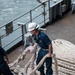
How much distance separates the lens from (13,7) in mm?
17812

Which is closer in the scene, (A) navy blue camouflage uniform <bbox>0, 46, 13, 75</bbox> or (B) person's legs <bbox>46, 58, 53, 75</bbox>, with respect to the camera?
(A) navy blue camouflage uniform <bbox>0, 46, 13, 75</bbox>

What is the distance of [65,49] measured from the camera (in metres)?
5.89

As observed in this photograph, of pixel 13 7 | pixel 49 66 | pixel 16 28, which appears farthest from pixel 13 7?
pixel 49 66

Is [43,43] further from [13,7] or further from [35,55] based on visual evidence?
[13,7]

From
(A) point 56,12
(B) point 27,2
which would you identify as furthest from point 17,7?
(A) point 56,12

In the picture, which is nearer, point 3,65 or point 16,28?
point 3,65

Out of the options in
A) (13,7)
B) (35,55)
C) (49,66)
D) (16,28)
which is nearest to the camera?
(49,66)

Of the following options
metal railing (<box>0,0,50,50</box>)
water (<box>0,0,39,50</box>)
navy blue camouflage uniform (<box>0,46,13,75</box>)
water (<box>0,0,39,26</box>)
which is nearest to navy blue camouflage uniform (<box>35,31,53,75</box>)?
navy blue camouflage uniform (<box>0,46,13,75</box>)

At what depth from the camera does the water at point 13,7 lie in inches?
635

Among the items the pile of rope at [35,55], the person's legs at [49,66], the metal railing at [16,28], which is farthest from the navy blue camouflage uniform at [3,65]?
the metal railing at [16,28]

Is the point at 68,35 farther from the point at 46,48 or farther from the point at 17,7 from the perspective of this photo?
the point at 17,7

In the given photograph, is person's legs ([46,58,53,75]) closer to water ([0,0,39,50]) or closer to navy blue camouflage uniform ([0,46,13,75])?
navy blue camouflage uniform ([0,46,13,75])

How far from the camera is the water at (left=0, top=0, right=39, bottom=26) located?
16.1 m

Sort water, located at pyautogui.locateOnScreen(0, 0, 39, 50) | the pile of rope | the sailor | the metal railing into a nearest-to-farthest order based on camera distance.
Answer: the sailor, the pile of rope, the metal railing, water, located at pyautogui.locateOnScreen(0, 0, 39, 50)
